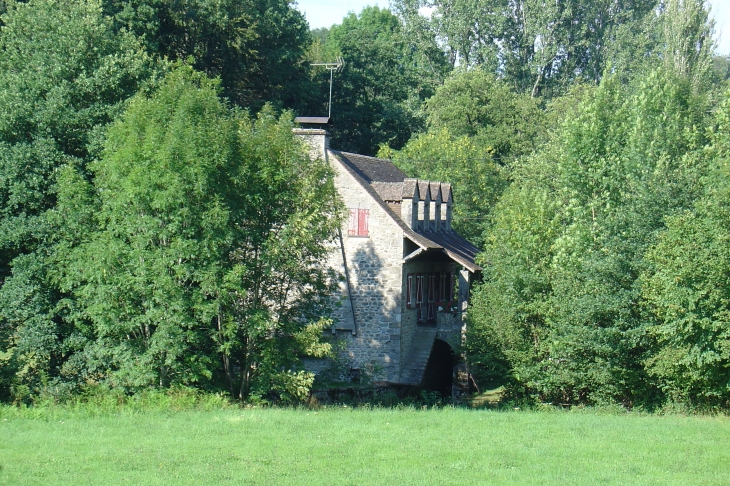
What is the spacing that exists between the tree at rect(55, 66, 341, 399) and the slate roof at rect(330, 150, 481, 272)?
23.5 ft

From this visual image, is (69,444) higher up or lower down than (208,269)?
lower down

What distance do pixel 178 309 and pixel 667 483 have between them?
12205 mm

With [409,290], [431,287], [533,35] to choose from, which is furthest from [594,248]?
[533,35]

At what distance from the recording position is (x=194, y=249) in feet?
67.8

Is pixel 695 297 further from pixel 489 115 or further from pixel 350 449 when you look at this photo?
pixel 489 115

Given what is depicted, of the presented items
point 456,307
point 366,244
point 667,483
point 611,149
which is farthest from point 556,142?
point 667,483

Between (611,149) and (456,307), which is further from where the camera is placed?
(456,307)

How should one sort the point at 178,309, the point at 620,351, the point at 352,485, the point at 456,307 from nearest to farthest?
the point at 352,485
the point at 178,309
the point at 620,351
the point at 456,307

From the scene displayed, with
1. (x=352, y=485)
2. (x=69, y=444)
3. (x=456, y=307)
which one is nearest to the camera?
(x=352, y=485)

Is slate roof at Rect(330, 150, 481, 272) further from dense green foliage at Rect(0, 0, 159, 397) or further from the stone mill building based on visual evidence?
dense green foliage at Rect(0, 0, 159, 397)

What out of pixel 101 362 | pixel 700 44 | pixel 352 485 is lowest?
pixel 352 485

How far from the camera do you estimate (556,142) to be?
36844 millimetres

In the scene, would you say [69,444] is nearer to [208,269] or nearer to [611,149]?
[208,269]

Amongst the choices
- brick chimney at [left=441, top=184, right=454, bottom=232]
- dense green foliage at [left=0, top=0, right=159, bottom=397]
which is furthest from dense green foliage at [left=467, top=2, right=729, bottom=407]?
dense green foliage at [left=0, top=0, right=159, bottom=397]
